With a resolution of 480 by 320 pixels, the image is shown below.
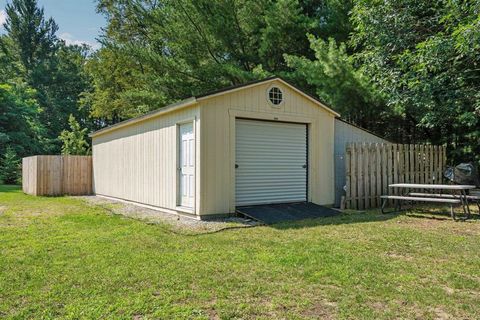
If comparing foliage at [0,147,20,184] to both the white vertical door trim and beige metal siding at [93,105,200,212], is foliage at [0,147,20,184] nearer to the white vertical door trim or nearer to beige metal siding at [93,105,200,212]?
beige metal siding at [93,105,200,212]

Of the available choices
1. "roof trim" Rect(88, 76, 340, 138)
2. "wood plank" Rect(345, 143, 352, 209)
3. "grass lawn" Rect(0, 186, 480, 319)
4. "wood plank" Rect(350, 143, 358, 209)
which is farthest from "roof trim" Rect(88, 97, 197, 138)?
"wood plank" Rect(350, 143, 358, 209)

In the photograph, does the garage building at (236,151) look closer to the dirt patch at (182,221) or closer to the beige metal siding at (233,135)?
the beige metal siding at (233,135)

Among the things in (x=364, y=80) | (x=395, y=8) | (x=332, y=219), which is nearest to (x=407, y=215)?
(x=332, y=219)

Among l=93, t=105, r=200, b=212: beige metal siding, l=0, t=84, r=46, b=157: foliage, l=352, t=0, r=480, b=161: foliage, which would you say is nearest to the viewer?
l=93, t=105, r=200, b=212: beige metal siding

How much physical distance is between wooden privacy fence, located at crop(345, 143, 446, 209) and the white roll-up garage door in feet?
3.83

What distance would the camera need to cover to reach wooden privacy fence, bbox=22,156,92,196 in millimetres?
13098

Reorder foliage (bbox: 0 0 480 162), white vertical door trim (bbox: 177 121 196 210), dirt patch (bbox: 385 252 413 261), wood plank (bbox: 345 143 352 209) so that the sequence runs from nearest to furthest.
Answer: dirt patch (bbox: 385 252 413 261)
white vertical door trim (bbox: 177 121 196 210)
wood plank (bbox: 345 143 352 209)
foliage (bbox: 0 0 480 162)

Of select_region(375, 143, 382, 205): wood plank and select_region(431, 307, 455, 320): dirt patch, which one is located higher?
select_region(375, 143, 382, 205): wood plank

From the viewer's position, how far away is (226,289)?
3379mm

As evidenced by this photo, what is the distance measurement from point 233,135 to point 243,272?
13.4ft

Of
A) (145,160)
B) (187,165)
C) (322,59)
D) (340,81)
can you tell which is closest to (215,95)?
(187,165)

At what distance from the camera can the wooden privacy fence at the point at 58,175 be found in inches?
516

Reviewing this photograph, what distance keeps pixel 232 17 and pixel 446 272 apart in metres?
12.5

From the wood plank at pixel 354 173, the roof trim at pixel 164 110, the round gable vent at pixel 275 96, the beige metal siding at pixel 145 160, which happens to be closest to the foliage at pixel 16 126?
the beige metal siding at pixel 145 160
